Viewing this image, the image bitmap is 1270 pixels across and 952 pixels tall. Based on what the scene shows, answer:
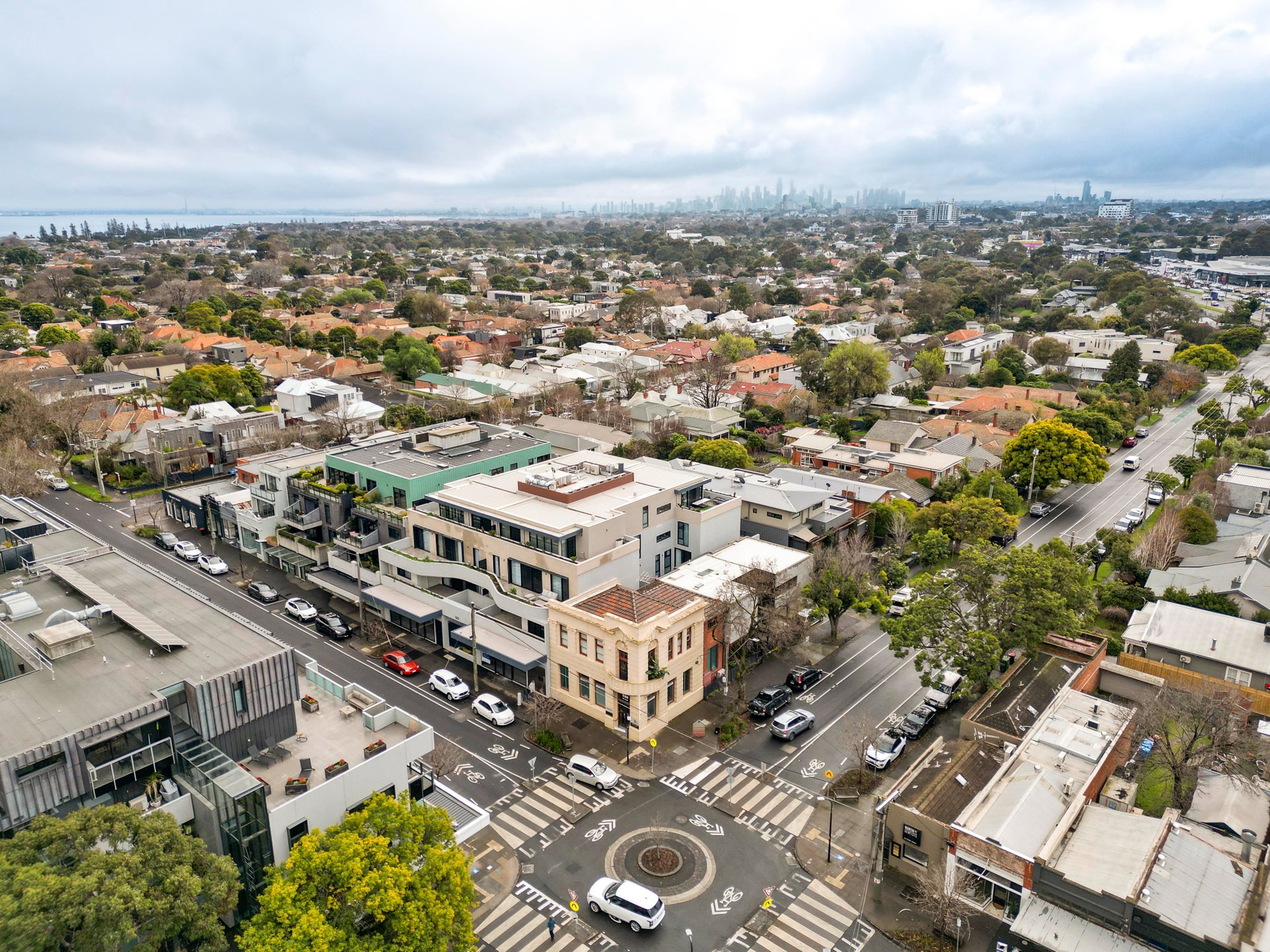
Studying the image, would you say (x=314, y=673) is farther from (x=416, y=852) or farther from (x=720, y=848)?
(x=720, y=848)

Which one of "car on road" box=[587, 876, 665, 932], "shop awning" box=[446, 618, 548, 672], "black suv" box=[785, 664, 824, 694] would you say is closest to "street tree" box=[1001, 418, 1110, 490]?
"black suv" box=[785, 664, 824, 694]

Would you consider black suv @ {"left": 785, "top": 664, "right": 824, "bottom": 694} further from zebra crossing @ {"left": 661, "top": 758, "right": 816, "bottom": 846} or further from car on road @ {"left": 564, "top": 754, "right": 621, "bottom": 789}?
car on road @ {"left": 564, "top": 754, "right": 621, "bottom": 789}

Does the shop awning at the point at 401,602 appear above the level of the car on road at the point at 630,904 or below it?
above

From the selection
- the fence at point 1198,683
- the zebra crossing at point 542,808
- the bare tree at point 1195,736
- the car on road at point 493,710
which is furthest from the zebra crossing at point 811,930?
the fence at point 1198,683

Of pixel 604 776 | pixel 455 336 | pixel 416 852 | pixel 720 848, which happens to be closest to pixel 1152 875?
pixel 720 848

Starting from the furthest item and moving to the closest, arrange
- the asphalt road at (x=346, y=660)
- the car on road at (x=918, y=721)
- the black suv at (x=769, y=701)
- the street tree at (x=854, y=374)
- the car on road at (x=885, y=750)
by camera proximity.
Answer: the street tree at (x=854, y=374) < the black suv at (x=769, y=701) < the car on road at (x=918, y=721) < the asphalt road at (x=346, y=660) < the car on road at (x=885, y=750)

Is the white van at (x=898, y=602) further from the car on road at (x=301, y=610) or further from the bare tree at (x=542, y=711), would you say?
the car on road at (x=301, y=610)
